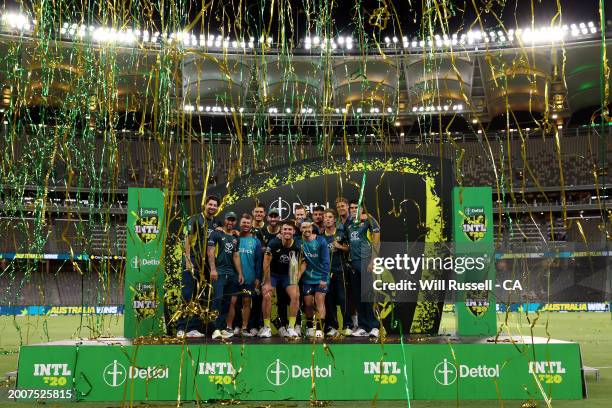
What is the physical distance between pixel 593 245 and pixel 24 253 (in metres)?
26.1

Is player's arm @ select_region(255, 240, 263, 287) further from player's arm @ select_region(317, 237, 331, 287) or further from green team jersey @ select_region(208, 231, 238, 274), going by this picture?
player's arm @ select_region(317, 237, 331, 287)

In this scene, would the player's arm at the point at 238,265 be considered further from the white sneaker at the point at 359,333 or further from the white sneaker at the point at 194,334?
the white sneaker at the point at 359,333

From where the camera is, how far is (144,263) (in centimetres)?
877

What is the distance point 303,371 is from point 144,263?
4245 millimetres

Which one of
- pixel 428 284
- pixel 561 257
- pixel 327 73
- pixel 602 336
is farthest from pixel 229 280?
pixel 561 257

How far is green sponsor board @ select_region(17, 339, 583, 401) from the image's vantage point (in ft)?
17.2

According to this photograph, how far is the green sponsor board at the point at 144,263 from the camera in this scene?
8.34 metres

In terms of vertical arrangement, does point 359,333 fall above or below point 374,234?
below

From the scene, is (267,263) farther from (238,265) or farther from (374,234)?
(374,234)

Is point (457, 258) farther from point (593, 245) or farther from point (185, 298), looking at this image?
point (593, 245)

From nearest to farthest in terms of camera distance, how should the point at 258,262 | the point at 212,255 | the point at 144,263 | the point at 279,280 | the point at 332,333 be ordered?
1. the point at 332,333
2. the point at 212,255
3. the point at 258,262
4. the point at 279,280
5. the point at 144,263

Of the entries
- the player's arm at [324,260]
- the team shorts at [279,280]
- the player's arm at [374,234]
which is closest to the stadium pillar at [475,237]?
the player's arm at [374,234]

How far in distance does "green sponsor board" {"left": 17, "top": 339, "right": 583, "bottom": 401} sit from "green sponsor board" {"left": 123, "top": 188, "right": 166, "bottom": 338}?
2870 millimetres

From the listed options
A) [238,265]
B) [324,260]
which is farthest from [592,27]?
[238,265]
